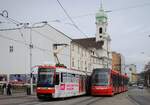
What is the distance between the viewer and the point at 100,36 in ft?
391

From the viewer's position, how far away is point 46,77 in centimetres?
2645

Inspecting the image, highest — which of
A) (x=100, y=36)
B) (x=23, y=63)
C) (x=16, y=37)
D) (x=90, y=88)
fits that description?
(x=100, y=36)

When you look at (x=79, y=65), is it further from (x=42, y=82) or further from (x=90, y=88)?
(x=42, y=82)

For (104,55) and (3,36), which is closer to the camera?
(3,36)

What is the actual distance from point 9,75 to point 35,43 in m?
8.06

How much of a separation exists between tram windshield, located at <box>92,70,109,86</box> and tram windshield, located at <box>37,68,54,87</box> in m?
9.48

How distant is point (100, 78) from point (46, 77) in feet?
32.2

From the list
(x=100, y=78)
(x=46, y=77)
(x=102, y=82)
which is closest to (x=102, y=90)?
(x=102, y=82)

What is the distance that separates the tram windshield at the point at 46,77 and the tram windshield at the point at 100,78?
9477 millimetres

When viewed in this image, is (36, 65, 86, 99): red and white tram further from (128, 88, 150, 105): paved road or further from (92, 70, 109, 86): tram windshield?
(92, 70, 109, 86): tram windshield

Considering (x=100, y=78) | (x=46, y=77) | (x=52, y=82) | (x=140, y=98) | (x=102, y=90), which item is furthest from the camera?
(x=100, y=78)

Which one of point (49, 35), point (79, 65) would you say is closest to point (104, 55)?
point (79, 65)

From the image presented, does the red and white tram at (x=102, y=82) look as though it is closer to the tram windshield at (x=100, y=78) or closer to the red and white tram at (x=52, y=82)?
the tram windshield at (x=100, y=78)

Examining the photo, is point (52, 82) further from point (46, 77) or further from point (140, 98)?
point (140, 98)
